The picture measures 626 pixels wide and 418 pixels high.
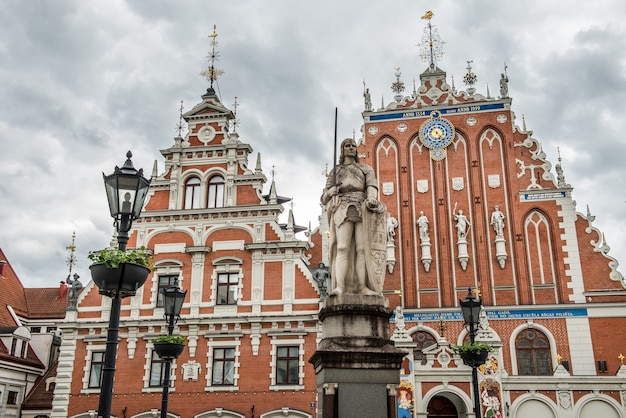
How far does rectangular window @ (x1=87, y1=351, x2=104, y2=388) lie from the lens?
23.9m

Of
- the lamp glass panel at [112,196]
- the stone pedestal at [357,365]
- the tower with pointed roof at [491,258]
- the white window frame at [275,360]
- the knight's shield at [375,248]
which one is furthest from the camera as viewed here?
the white window frame at [275,360]

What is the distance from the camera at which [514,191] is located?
2623 cm

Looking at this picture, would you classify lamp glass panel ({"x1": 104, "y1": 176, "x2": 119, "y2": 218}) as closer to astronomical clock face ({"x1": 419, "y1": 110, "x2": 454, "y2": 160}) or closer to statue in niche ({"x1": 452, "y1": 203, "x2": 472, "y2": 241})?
statue in niche ({"x1": 452, "y1": 203, "x2": 472, "y2": 241})

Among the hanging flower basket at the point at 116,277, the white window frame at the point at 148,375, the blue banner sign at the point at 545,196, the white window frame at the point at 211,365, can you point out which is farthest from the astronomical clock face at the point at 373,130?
the hanging flower basket at the point at 116,277

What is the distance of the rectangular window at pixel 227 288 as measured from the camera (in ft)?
78.7

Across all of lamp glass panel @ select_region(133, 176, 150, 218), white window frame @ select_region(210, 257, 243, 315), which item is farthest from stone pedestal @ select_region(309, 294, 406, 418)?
white window frame @ select_region(210, 257, 243, 315)

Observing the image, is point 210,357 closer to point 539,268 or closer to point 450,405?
point 450,405

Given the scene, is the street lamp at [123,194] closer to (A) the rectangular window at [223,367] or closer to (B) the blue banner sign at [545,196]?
(A) the rectangular window at [223,367]

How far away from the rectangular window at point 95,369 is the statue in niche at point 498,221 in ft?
55.2

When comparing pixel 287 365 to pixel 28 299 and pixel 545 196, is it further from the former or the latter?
pixel 28 299

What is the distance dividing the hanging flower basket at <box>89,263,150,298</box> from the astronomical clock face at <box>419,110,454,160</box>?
2196 cm

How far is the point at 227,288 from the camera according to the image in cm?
2412

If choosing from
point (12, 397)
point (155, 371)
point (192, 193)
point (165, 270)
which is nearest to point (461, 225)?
point (192, 193)

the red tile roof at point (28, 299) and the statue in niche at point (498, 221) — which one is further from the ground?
the statue in niche at point (498, 221)
